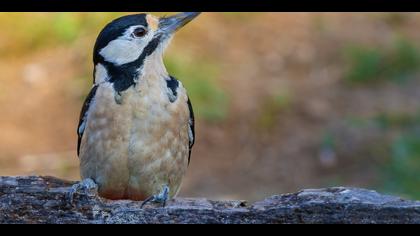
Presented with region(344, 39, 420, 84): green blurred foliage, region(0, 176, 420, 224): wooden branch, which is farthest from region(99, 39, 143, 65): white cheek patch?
region(344, 39, 420, 84): green blurred foliage

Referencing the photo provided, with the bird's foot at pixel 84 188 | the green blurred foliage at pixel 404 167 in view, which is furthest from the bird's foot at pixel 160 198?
the green blurred foliage at pixel 404 167

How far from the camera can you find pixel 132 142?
13.1ft

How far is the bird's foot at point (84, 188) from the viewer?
3.56 meters

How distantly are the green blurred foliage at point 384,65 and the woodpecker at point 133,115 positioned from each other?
154 inches

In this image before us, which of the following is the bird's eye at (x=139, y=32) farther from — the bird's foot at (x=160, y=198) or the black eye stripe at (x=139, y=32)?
Answer: the bird's foot at (x=160, y=198)

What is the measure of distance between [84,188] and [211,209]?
1.81 ft

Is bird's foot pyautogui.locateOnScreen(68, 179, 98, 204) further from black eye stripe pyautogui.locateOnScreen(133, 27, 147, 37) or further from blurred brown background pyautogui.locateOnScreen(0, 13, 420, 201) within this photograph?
blurred brown background pyautogui.locateOnScreen(0, 13, 420, 201)

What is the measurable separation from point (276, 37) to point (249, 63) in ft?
1.66

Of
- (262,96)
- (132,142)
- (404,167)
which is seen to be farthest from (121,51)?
(262,96)

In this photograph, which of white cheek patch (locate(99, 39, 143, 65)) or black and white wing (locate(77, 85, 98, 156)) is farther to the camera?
black and white wing (locate(77, 85, 98, 156))

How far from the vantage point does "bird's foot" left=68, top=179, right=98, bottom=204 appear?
3560 mm

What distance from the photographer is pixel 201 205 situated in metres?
3.51

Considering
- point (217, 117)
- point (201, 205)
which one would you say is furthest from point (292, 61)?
point (201, 205)

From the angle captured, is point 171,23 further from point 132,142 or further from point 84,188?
point 84,188
